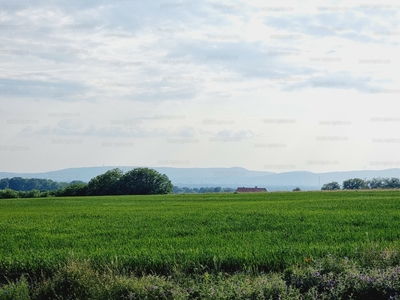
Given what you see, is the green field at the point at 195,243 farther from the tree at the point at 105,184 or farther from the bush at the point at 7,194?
the tree at the point at 105,184

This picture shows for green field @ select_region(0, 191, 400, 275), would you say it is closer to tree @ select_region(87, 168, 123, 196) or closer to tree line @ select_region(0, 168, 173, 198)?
tree line @ select_region(0, 168, 173, 198)

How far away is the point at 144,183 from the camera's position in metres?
101

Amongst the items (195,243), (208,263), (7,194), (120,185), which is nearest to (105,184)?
(120,185)

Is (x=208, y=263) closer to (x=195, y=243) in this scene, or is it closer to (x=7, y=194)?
(x=195, y=243)

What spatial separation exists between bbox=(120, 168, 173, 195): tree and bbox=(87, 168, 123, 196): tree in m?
1.44

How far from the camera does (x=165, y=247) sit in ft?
41.4

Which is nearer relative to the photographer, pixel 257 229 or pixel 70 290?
pixel 70 290

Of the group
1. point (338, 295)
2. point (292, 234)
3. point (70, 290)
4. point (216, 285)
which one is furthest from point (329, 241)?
point (70, 290)

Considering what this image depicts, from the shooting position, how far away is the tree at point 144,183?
98.4 metres

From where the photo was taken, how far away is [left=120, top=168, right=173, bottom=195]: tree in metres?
98.4

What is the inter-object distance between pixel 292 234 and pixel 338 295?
595 centimetres

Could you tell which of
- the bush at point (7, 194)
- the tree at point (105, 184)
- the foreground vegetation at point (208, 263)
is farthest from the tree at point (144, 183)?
the foreground vegetation at point (208, 263)

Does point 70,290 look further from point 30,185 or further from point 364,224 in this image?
point 30,185

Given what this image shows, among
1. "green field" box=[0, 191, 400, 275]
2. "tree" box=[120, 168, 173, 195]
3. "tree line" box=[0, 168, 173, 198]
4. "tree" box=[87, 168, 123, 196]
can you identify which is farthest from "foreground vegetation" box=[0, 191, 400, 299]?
"tree" box=[120, 168, 173, 195]
